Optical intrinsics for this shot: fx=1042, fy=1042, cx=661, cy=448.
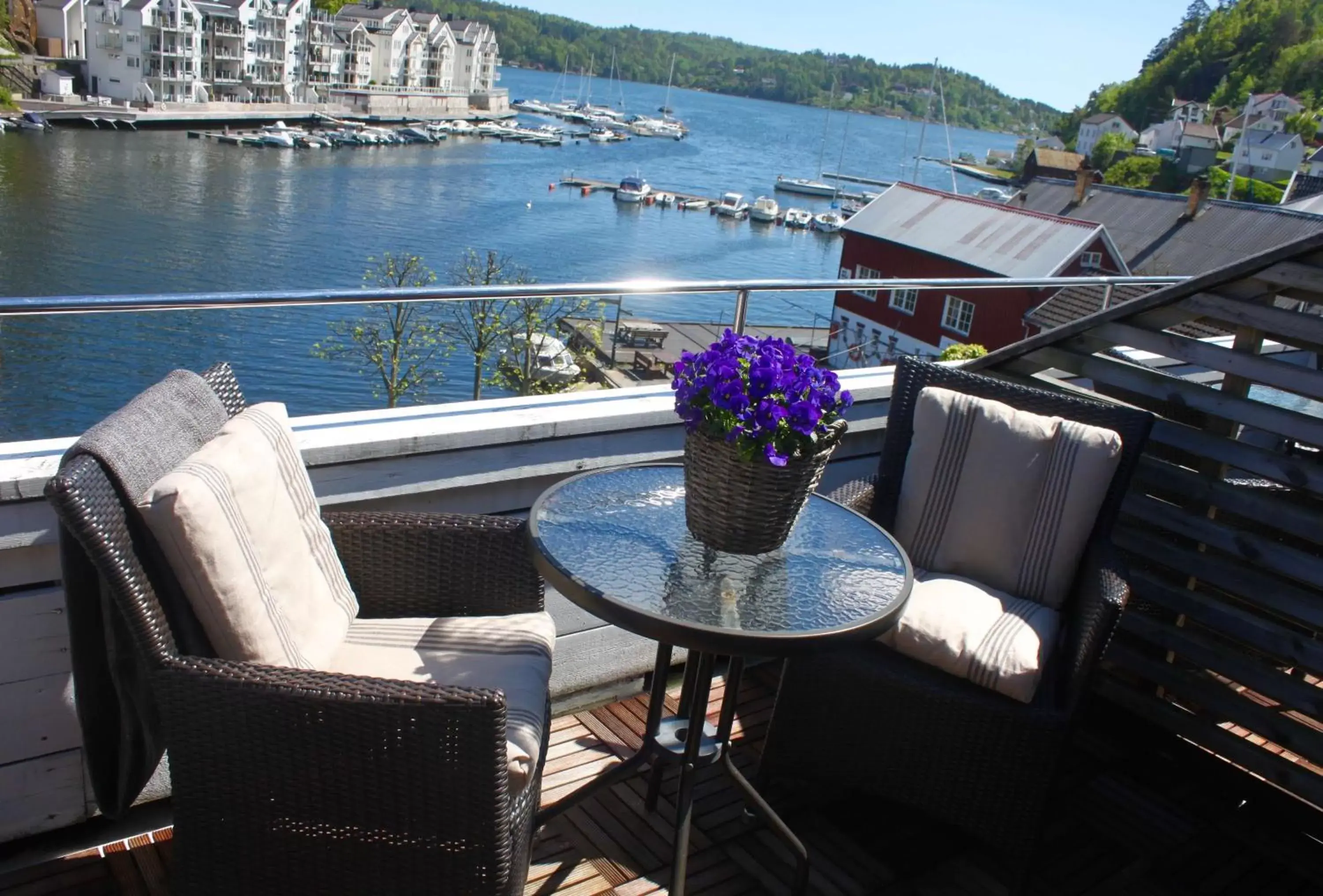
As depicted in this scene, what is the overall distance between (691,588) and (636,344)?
21811mm

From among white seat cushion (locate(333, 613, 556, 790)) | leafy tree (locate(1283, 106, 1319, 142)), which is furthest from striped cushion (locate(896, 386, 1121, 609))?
leafy tree (locate(1283, 106, 1319, 142))

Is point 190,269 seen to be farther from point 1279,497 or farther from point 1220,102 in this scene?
point 1220,102

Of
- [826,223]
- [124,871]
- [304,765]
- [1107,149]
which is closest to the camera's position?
[304,765]

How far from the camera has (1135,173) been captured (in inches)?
2303

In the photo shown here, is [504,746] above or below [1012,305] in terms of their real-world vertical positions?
above

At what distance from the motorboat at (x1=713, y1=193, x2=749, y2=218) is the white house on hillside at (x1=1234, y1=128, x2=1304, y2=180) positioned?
2986cm

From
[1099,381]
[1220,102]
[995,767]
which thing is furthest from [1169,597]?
[1220,102]

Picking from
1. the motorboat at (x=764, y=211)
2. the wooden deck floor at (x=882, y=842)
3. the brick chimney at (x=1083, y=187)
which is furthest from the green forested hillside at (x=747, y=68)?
the wooden deck floor at (x=882, y=842)

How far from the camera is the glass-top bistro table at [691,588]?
1.66m

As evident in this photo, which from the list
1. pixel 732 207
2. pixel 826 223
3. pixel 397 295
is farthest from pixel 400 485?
pixel 826 223

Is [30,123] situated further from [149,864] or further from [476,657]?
[476,657]

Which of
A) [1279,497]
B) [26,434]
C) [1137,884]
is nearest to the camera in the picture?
[1137,884]

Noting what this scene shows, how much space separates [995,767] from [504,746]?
107 cm

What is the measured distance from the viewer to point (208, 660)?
1.43 m
